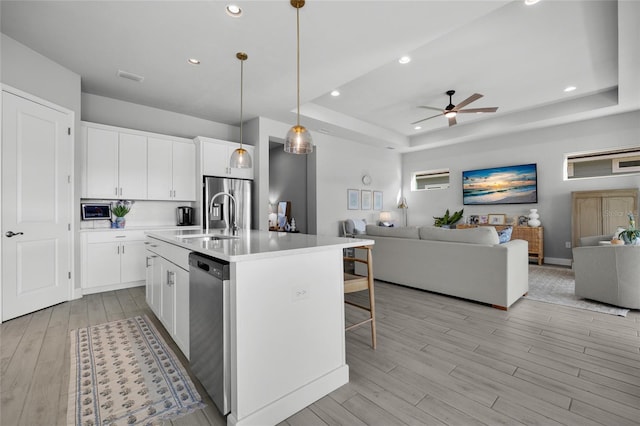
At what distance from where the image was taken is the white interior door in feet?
9.19

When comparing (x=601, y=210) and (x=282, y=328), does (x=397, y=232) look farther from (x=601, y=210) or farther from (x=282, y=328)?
(x=601, y=210)

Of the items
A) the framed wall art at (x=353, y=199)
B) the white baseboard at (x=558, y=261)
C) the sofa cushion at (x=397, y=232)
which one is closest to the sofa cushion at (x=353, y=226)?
the framed wall art at (x=353, y=199)

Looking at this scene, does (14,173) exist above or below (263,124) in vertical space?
below

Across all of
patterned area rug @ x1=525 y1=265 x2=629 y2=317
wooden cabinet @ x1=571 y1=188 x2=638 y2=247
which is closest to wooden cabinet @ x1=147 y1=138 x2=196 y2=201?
patterned area rug @ x1=525 y1=265 x2=629 y2=317

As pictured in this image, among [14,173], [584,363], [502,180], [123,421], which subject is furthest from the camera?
[502,180]

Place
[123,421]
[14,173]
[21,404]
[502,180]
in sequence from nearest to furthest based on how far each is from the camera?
[123,421]
[21,404]
[14,173]
[502,180]

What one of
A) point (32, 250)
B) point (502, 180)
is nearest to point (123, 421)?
point (32, 250)

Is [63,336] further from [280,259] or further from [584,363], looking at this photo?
[584,363]

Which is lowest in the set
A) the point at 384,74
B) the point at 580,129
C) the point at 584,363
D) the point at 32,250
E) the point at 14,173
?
the point at 584,363

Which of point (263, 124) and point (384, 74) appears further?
point (263, 124)

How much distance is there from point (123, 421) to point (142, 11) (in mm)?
3133

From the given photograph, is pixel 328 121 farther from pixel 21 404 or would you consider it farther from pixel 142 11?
pixel 21 404

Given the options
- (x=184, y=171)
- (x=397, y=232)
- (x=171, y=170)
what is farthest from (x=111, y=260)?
(x=397, y=232)

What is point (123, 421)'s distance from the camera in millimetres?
1461
